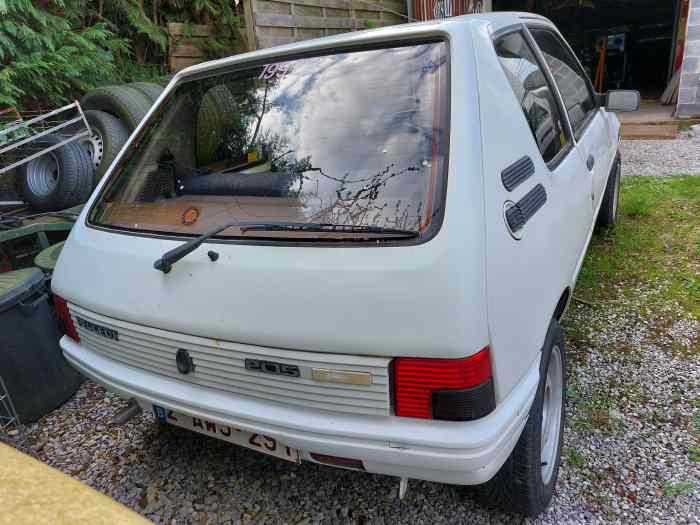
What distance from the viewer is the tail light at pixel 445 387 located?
1436mm

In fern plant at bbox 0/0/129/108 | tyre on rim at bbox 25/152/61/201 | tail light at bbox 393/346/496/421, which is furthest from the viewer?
fern plant at bbox 0/0/129/108

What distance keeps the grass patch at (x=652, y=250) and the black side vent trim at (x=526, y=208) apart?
190 cm

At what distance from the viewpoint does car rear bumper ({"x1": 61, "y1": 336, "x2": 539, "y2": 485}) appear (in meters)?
1.46

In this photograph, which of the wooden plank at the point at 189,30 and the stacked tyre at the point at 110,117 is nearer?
the stacked tyre at the point at 110,117

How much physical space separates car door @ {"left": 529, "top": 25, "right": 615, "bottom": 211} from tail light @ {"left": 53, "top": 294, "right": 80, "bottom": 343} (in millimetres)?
2524

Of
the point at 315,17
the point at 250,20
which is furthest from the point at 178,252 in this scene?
the point at 315,17

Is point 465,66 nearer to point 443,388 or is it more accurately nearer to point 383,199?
point 383,199

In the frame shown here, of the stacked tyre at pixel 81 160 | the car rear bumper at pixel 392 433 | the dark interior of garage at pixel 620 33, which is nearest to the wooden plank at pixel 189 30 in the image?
the stacked tyre at pixel 81 160

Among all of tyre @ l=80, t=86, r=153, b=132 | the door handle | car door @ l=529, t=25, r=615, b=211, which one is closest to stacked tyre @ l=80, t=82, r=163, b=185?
tyre @ l=80, t=86, r=153, b=132

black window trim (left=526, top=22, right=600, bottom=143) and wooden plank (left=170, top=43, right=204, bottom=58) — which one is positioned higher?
wooden plank (left=170, top=43, right=204, bottom=58)

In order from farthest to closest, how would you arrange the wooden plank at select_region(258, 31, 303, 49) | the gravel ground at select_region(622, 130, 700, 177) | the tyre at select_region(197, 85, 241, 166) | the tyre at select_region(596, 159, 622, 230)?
the wooden plank at select_region(258, 31, 303, 49) → the gravel ground at select_region(622, 130, 700, 177) → the tyre at select_region(596, 159, 622, 230) → the tyre at select_region(197, 85, 241, 166)

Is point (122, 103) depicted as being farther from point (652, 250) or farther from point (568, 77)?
point (652, 250)

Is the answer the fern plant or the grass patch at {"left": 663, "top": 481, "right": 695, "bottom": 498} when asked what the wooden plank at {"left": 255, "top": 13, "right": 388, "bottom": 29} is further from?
the grass patch at {"left": 663, "top": 481, "right": 695, "bottom": 498}

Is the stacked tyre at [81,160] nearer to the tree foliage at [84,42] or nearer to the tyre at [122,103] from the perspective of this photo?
the tyre at [122,103]
